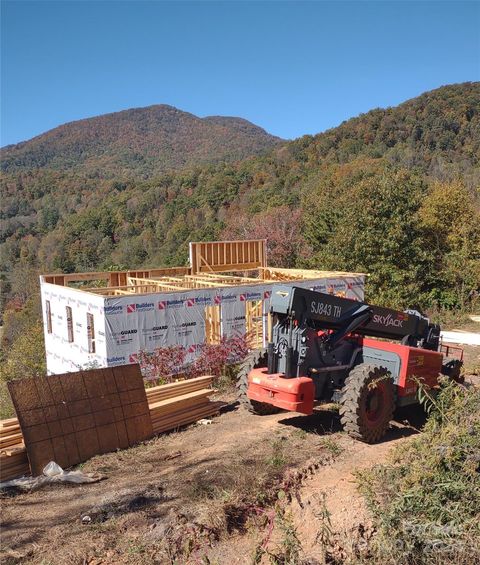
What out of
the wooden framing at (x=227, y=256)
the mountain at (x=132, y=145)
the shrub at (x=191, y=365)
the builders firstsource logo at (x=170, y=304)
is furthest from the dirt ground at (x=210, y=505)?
the mountain at (x=132, y=145)

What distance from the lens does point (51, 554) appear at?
17.3ft

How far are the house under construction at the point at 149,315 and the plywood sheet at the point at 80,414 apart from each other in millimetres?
5351

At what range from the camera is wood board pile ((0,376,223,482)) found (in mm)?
7609

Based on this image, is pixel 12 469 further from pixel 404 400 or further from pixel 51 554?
pixel 404 400

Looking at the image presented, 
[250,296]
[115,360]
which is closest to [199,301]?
[250,296]

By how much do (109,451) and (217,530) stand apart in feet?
11.1

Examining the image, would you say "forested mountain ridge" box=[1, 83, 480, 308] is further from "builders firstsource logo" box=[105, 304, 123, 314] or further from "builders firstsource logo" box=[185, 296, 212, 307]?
"builders firstsource logo" box=[105, 304, 123, 314]

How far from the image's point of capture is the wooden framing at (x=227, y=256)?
2178 centimetres

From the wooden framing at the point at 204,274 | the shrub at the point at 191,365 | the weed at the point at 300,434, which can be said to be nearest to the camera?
the weed at the point at 300,434

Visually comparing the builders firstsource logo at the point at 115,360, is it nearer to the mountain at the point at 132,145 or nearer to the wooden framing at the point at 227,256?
the wooden framing at the point at 227,256

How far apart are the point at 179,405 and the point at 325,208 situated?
27475 millimetres

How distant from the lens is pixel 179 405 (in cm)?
971

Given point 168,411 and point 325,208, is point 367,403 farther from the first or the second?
point 325,208

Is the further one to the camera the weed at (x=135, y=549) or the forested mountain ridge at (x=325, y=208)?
the forested mountain ridge at (x=325, y=208)
